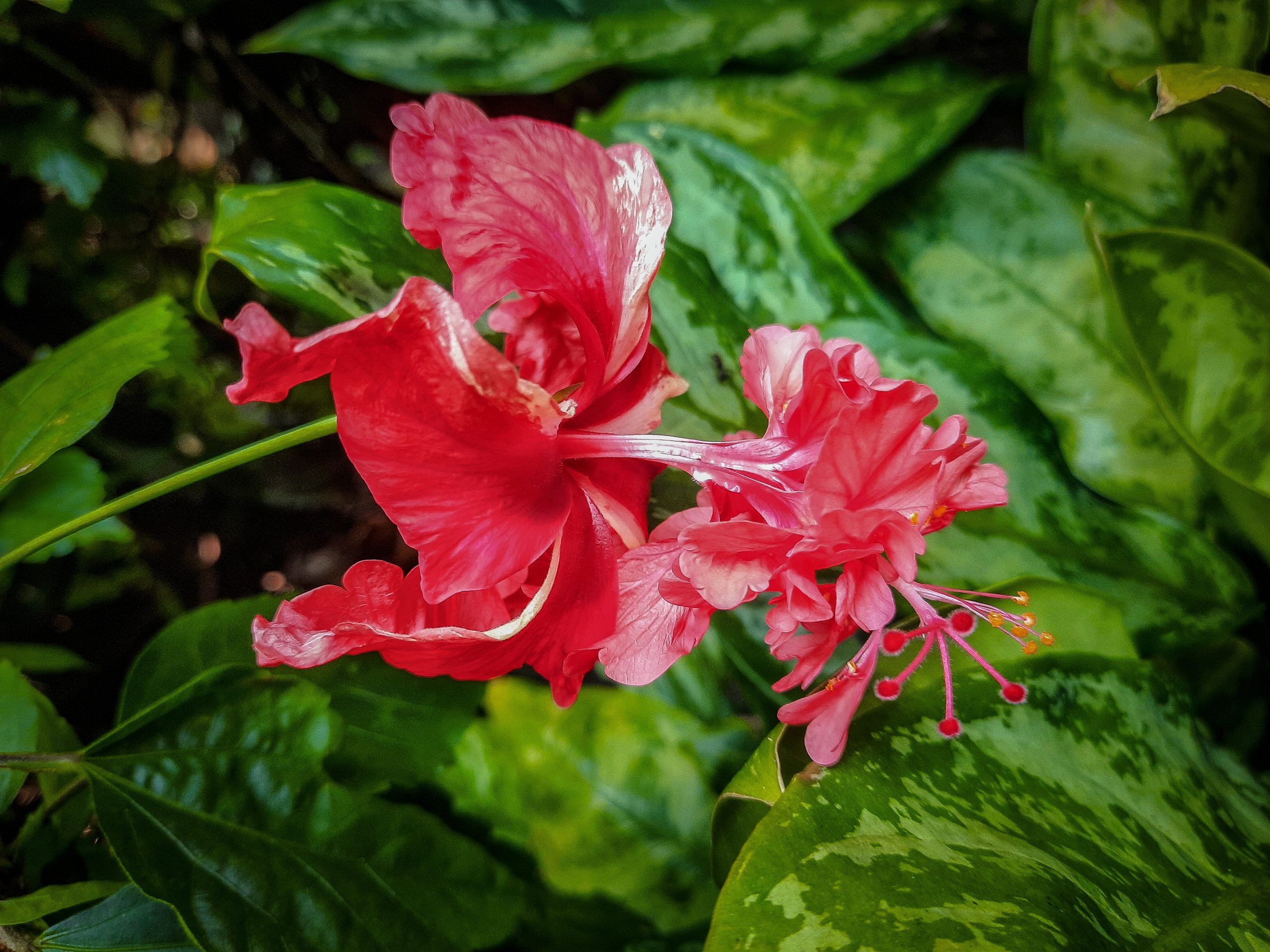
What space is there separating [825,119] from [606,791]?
61cm

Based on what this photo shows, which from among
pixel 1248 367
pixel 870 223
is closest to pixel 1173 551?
pixel 1248 367

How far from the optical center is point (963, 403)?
622 millimetres

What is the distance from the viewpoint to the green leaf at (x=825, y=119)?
72 centimetres

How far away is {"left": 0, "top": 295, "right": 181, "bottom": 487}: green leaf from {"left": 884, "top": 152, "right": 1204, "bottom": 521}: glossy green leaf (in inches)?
22.7

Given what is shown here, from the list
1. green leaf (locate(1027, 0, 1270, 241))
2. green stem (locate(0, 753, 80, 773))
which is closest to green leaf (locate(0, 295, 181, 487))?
green stem (locate(0, 753, 80, 773))

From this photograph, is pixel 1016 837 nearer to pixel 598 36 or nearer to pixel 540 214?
pixel 540 214

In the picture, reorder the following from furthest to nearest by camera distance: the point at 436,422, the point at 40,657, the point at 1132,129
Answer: the point at 1132,129 < the point at 40,657 < the point at 436,422

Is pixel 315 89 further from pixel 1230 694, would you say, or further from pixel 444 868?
pixel 1230 694

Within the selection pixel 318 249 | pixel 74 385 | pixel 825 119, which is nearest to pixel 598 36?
pixel 825 119

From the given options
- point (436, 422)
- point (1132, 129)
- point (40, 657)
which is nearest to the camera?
point (436, 422)

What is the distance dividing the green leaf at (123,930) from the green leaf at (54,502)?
207 mm

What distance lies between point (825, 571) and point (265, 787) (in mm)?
377

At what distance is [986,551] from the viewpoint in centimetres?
61

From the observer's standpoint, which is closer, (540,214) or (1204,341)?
(540,214)
